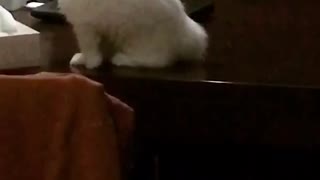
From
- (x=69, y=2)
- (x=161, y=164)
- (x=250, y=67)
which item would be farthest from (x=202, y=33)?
(x=161, y=164)

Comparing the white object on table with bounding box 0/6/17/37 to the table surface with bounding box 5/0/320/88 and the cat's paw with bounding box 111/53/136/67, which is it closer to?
the table surface with bounding box 5/0/320/88

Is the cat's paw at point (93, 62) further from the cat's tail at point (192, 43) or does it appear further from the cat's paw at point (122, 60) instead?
the cat's tail at point (192, 43)

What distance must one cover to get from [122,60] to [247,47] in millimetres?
272

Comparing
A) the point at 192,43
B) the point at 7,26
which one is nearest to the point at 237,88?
the point at 192,43

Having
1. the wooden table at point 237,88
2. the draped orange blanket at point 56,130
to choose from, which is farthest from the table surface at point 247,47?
the draped orange blanket at point 56,130

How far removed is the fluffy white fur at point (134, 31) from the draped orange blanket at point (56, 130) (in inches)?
14.0

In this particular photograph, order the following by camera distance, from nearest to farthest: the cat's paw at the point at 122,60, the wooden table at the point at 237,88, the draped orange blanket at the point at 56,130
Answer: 1. the draped orange blanket at the point at 56,130
2. the wooden table at the point at 237,88
3. the cat's paw at the point at 122,60

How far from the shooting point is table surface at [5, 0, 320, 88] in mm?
1172

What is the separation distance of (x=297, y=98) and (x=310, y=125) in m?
0.05

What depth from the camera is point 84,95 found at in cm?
83

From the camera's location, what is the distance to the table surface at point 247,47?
3.84 feet

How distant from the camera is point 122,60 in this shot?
4.11 ft

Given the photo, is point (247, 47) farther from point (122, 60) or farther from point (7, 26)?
point (7, 26)

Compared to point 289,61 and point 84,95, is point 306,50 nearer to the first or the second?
point 289,61
